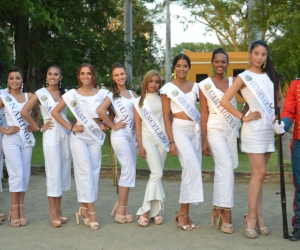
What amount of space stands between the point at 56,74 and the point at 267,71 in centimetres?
233

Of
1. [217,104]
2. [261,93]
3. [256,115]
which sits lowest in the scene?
[256,115]

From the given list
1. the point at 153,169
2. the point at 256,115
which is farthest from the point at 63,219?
the point at 256,115

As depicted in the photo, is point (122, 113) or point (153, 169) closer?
point (153, 169)

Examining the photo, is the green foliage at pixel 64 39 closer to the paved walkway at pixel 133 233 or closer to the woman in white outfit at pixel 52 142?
the paved walkway at pixel 133 233

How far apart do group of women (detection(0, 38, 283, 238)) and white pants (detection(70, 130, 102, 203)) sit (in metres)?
0.01

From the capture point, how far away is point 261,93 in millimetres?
5949

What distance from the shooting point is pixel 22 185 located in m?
6.79

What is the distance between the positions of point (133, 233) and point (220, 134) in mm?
1366

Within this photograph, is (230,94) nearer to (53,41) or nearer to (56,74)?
(56,74)

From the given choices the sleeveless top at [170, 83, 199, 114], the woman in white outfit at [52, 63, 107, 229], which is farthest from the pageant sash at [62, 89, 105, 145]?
the sleeveless top at [170, 83, 199, 114]

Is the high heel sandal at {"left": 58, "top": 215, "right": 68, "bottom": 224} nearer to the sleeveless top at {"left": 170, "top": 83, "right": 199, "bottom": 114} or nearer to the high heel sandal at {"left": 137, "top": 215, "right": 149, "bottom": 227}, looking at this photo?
the high heel sandal at {"left": 137, "top": 215, "right": 149, "bottom": 227}

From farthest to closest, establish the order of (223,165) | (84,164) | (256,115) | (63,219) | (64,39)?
1. (64,39)
2. (63,219)
3. (84,164)
4. (223,165)
5. (256,115)

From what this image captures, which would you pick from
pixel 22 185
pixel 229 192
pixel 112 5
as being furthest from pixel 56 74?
pixel 112 5

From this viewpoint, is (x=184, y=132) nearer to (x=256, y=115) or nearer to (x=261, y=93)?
(x=256, y=115)
